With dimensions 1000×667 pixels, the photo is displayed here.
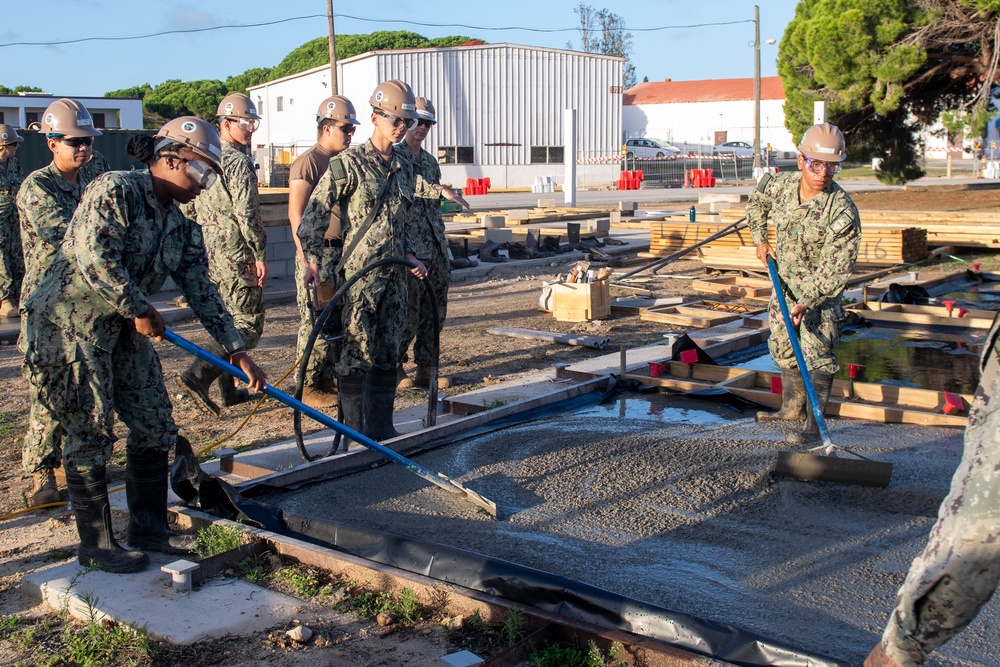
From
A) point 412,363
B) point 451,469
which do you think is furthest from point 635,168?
point 451,469

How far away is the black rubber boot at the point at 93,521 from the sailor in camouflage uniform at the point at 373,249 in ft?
5.60

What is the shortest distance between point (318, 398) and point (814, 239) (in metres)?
3.36

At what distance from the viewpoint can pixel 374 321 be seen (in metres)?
5.51

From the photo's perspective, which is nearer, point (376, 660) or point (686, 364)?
point (376, 660)

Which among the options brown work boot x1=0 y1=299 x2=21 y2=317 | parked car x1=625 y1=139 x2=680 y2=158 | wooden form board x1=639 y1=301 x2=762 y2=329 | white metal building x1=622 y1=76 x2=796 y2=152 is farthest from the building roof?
brown work boot x1=0 y1=299 x2=21 y2=317

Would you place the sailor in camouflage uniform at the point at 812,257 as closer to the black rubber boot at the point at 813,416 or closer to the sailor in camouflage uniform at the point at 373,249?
the black rubber boot at the point at 813,416

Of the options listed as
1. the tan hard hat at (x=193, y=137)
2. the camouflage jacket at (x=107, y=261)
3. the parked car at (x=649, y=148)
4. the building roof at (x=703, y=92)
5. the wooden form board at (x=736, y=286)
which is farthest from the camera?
the building roof at (x=703, y=92)

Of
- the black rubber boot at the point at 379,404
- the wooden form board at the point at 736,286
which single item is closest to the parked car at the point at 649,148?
the wooden form board at the point at 736,286

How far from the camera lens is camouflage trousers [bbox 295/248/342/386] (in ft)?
19.2

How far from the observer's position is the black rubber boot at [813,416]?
18.7 feet

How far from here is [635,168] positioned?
40.2 metres

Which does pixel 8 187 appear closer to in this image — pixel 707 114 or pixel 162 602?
pixel 162 602

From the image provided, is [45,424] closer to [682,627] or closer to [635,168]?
[682,627]

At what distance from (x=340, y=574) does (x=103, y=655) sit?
0.88m
